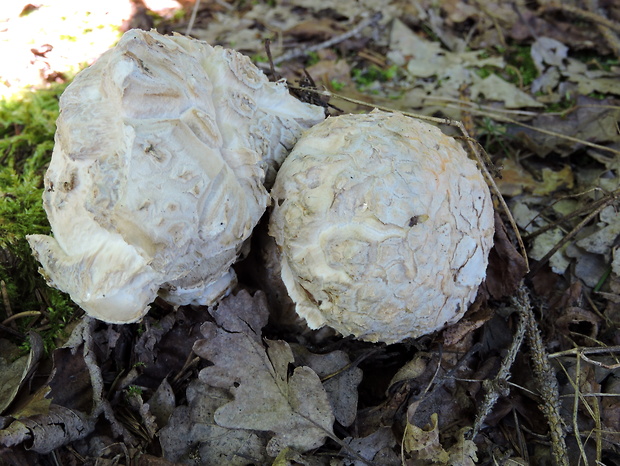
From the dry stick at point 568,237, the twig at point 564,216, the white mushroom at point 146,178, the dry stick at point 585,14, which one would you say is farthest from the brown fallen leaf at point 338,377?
the dry stick at point 585,14

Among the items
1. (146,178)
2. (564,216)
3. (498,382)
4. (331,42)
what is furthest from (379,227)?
(331,42)

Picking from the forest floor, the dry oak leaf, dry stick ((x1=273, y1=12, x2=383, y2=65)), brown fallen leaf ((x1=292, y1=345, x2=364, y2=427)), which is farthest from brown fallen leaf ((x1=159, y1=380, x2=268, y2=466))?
dry stick ((x1=273, y1=12, x2=383, y2=65))

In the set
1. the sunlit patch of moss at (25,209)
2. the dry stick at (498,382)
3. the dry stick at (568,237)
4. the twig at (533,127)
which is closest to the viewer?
the dry stick at (498,382)

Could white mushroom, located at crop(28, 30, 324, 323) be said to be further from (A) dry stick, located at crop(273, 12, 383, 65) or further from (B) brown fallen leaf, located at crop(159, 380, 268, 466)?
(A) dry stick, located at crop(273, 12, 383, 65)

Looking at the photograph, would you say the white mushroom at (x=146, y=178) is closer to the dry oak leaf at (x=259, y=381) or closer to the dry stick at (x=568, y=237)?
the dry oak leaf at (x=259, y=381)

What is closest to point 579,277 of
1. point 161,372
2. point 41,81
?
point 161,372
